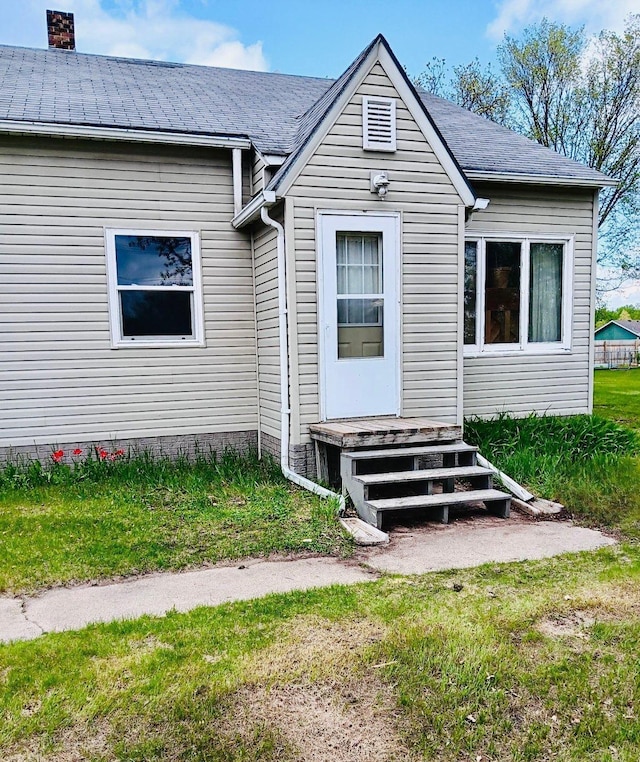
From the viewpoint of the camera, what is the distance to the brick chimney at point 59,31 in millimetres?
10539

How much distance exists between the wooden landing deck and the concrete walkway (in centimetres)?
100

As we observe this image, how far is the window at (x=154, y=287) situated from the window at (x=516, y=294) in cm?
383

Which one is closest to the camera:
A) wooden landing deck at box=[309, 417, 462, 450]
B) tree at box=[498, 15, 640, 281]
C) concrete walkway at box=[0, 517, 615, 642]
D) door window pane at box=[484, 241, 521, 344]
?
concrete walkway at box=[0, 517, 615, 642]

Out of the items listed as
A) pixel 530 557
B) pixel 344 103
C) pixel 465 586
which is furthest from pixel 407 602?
pixel 344 103

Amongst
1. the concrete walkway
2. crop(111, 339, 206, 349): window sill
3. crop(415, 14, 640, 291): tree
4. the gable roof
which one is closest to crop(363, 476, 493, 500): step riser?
the concrete walkway

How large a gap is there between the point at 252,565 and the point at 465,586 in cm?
152

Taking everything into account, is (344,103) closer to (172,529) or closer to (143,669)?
(172,529)

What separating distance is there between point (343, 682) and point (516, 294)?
699 centimetres

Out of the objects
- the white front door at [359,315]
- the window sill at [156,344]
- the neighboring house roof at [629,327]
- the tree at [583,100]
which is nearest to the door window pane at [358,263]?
the white front door at [359,315]

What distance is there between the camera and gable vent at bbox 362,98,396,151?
6488 mm

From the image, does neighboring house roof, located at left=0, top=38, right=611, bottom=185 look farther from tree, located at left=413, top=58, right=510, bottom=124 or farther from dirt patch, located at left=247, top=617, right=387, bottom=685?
tree, located at left=413, top=58, right=510, bottom=124

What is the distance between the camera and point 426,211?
683cm

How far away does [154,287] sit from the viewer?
286 inches

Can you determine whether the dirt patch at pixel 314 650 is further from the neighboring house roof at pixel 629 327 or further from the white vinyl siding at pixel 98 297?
the neighboring house roof at pixel 629 327
